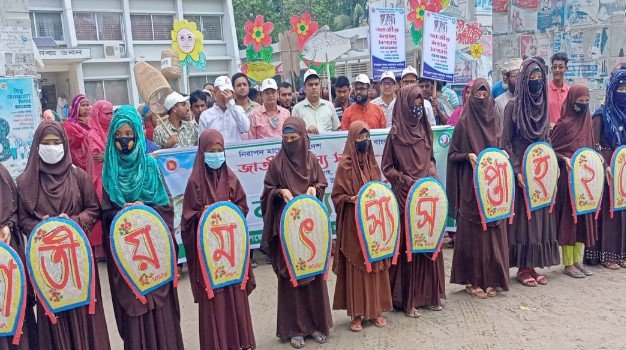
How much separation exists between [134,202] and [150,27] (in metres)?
21.0

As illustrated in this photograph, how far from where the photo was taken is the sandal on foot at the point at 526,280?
4.80 meters

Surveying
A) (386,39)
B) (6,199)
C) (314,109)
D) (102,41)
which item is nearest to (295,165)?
(6,199)

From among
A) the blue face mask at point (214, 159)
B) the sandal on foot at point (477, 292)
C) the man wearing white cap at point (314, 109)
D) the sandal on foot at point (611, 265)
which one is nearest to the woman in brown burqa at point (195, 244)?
the blue face mask at point (214, 159)

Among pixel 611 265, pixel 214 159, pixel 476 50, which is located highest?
pixel 476 50

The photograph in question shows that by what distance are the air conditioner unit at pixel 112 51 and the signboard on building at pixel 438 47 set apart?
17754mm

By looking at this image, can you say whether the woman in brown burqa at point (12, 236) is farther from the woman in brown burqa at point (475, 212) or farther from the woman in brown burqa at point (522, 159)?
the woman in brown burqa at point (522, 159)

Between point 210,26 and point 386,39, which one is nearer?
point 386,39

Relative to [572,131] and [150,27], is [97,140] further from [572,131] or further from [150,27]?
[150,27]

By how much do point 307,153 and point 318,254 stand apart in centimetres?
73

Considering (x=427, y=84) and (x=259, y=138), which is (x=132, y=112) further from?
(x=427, y=84)

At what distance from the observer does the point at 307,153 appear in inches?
148

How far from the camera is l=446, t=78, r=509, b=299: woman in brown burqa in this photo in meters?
4.37

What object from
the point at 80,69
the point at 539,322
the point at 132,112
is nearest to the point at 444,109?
the point at 539,322

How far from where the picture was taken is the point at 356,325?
407 cm
